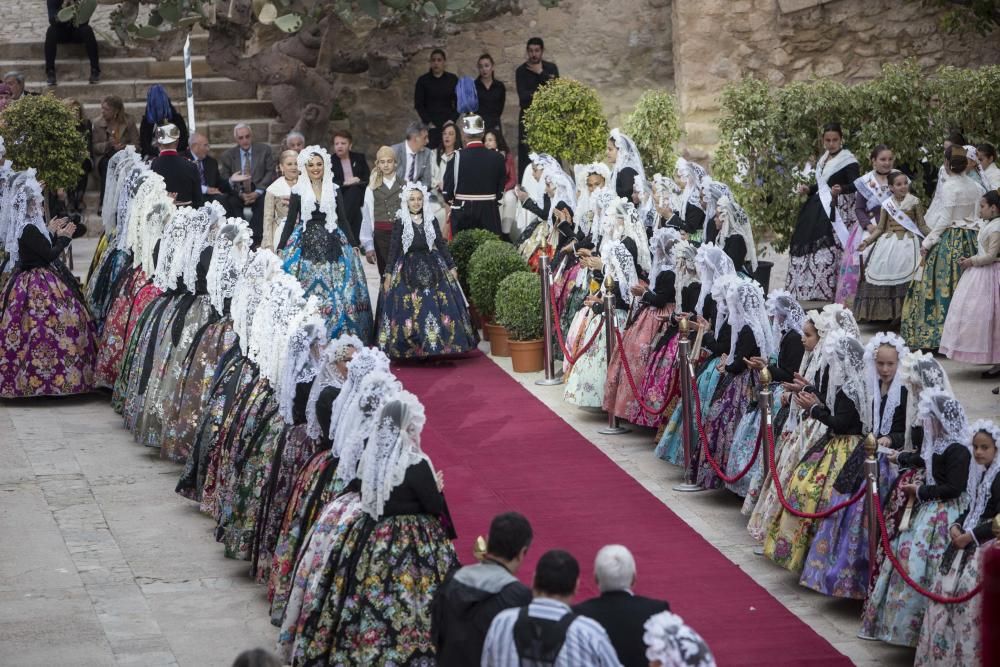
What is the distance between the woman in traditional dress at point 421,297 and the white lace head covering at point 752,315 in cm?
409

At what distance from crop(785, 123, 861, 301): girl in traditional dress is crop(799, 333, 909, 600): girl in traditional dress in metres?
6.54

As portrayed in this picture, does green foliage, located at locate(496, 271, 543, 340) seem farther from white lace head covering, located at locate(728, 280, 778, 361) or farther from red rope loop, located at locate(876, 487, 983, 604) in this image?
red rope loop, located at locate(876, 487, 983, 604)

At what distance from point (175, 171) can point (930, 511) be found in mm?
8088

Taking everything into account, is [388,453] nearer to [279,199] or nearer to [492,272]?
[279,199]

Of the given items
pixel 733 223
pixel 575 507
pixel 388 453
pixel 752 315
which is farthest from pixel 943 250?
pixel 388 453

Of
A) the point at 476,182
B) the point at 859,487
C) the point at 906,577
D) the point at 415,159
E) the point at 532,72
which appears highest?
the point at 532,72

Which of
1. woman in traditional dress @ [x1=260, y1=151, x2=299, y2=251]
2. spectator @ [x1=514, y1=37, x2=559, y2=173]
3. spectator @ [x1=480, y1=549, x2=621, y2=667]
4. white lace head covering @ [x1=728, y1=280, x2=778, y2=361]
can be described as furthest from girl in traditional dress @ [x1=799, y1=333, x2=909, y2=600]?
spectator @ [x1=514, y1=37, x2=559, y2=173]

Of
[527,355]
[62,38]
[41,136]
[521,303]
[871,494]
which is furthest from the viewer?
[62,38]

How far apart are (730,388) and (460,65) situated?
1221 cm

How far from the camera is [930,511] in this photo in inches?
305

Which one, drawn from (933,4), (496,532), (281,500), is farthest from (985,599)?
(933,4)

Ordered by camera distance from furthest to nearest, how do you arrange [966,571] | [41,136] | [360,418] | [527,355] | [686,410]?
[41,136] < [527,355] < [686,410] < [360,418] < [966,571]

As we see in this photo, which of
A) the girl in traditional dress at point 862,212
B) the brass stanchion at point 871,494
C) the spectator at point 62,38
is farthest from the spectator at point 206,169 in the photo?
the brass stanchion at point 871,494

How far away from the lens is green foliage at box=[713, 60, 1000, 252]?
15547 millimetres
